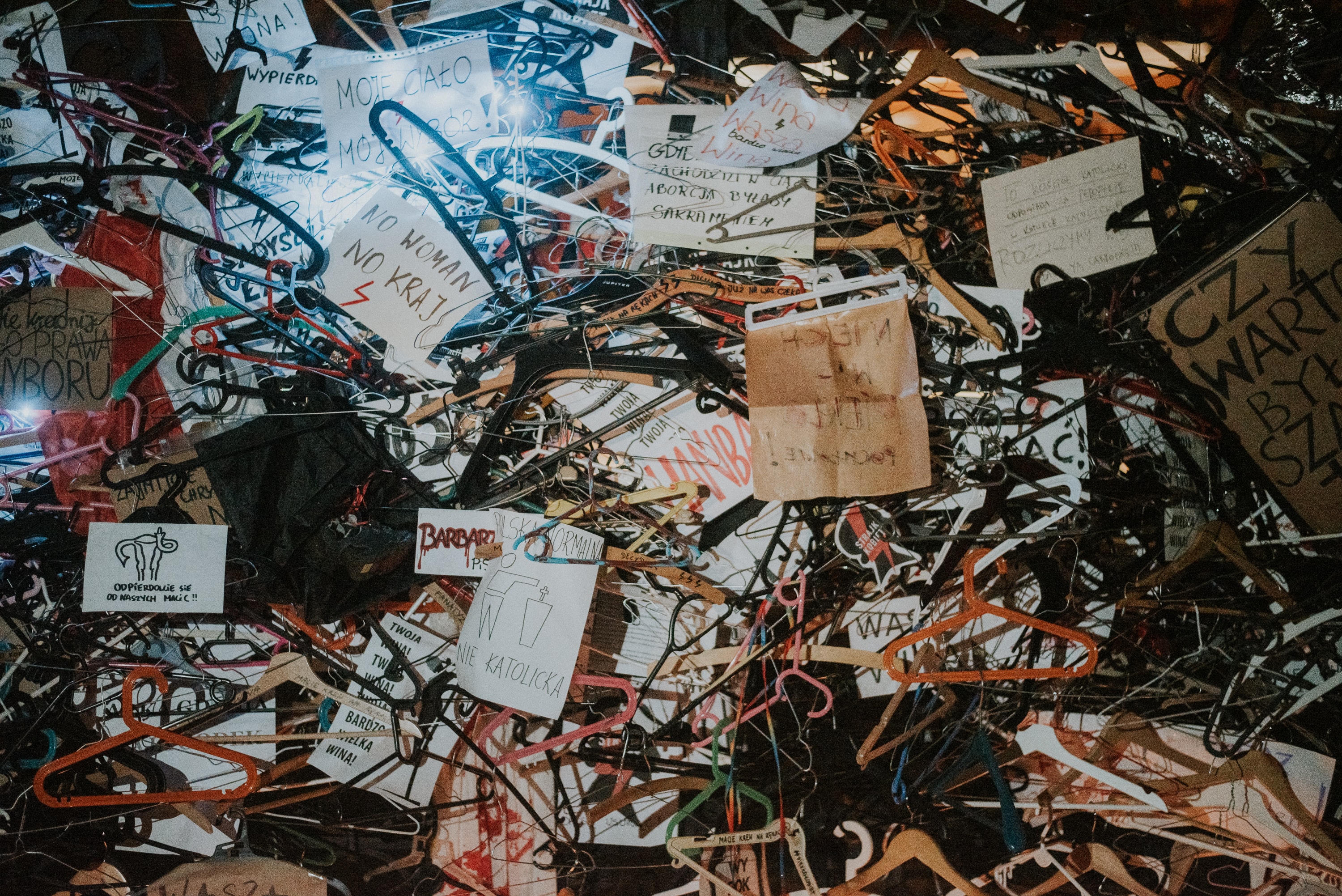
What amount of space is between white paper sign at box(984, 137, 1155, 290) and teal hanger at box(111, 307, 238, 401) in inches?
52.0

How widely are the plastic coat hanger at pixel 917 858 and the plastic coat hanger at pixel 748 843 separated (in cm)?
11

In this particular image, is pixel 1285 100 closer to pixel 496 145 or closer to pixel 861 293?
pixel 861 293

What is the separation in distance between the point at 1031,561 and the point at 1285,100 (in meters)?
0.87

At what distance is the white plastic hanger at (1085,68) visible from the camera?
108 centimetres

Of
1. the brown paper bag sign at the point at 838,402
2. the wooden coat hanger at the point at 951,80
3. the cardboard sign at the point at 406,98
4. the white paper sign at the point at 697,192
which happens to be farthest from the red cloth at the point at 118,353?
the wooden coat hanger at the point at 951,80

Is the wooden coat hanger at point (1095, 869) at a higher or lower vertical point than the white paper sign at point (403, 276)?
lower

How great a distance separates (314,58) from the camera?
1.19 meters

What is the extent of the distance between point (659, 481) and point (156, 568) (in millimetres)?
853

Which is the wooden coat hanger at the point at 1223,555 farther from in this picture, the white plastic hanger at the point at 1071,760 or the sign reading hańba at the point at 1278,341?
the white plastic hanger at the point at 1071,760

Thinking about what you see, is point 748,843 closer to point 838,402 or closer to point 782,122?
point 838,402

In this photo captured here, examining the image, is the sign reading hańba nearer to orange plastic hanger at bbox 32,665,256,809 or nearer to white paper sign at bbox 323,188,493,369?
white paper sign at bbox 323,188,493,369

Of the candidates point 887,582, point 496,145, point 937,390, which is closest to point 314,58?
point 496,145

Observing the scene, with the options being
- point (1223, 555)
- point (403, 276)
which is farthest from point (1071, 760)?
point (403, 276)

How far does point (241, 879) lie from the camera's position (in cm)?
124
